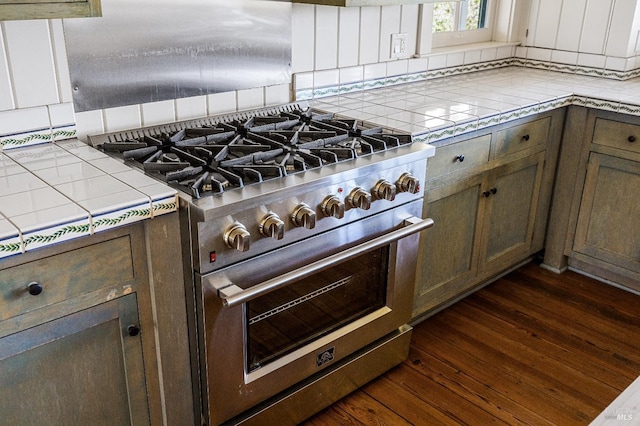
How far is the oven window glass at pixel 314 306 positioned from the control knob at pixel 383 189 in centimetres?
21

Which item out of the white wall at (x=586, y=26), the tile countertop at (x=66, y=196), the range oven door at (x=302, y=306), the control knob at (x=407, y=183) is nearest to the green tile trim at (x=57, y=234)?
the tile countertop at (x=66, y=196)

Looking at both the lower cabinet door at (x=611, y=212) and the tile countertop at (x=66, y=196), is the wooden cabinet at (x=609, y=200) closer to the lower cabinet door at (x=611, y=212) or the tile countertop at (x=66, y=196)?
the lower cabinet door at (x=611, y=212)

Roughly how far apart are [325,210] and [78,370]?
754 millimetres

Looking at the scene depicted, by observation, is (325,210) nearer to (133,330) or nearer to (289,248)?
(289,248)

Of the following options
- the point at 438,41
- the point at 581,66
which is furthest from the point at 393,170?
the point at 581,66

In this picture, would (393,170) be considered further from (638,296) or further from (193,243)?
(638,296)

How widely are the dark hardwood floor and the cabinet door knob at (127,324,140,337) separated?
0.74m

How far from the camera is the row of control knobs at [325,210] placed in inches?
57.6

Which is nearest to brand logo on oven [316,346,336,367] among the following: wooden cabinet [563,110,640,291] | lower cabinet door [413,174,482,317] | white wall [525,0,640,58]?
lower cabinet door [413,174,482,317]

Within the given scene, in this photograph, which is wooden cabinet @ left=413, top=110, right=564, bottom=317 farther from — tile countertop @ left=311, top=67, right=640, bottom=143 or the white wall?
the white wall

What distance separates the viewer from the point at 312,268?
165cm

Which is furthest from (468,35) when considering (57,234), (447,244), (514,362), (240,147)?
(57,234)

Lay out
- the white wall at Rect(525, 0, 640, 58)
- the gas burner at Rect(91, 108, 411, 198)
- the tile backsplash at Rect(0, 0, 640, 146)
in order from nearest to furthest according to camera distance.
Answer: the gas burner at Rect(91, 108, 411, 198), the tile backsplash at Rect(0, 0, 640, 146), the white wall at Rect(525, 0, 640, 58)

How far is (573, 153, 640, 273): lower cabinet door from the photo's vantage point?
8.56ft
